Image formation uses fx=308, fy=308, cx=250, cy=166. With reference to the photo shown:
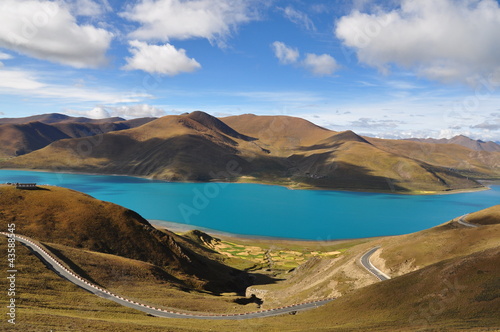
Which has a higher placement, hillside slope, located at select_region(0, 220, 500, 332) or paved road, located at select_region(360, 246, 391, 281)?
hillside slope, located at select_region(0, 220, 500, 332)

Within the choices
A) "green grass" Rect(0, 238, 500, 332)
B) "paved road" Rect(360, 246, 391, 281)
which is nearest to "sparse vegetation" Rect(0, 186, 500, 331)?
"green grass" Rect(0, 238, 500, 332)

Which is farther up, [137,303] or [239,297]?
[137,303]

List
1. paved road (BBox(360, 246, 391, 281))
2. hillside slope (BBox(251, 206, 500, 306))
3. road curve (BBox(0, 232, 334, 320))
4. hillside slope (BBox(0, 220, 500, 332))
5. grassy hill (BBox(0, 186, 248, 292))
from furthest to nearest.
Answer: grassy hill (BBox(0, 186, 248, 292)), paved road (BBox(360, 246, 391, 281)), hillside slope (BBox(251, 206, 500, 306)), road curve (BBox(0, 232, 334, 320)), hillside slope (BBox(0, 220, 500, 332))

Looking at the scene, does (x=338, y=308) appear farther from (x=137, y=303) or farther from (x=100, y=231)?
(x=100, y=231)

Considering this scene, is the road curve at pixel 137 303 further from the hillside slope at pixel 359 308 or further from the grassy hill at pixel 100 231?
the grassy hill at pixel 100 231

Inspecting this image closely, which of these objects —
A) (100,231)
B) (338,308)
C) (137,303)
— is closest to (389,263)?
(338,308)

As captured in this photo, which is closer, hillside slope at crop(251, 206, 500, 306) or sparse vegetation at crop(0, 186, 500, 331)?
sparse vegetation at crop(0, 186, 500, 331)

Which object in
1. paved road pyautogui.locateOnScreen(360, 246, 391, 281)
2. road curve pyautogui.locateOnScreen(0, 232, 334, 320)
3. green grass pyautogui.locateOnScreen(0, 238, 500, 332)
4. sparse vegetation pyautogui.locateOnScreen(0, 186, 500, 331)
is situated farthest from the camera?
paved road pyautogui.locateOnScreen(360, 246, 391, 281)

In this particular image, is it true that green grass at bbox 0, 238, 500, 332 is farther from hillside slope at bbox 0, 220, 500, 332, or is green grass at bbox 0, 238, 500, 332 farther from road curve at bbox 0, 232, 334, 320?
road curve at bbox 0, 232, 334, 320

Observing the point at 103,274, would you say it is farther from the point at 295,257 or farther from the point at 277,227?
the point at 277,227

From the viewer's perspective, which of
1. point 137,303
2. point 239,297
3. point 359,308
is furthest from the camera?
point 239,297

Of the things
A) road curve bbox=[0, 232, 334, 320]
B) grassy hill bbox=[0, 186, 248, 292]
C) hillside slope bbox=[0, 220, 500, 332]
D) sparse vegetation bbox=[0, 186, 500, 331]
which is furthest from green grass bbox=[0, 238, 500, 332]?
grassy hill bbox=[0, 186, 248, 292]

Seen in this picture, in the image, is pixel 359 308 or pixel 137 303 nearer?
pixel 359 308
